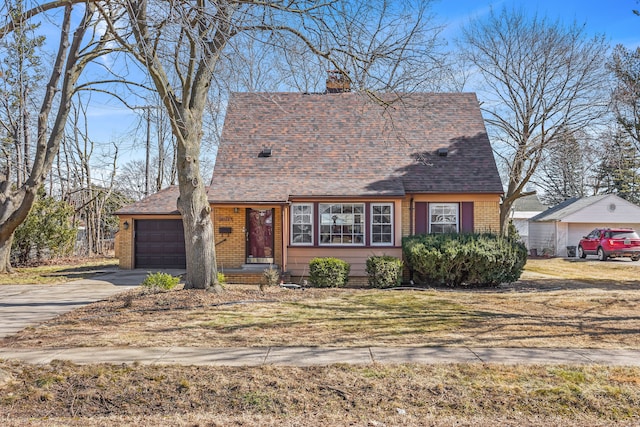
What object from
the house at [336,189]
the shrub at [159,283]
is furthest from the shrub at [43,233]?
the shrub at [159,283]

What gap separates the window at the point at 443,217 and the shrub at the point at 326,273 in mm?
4029

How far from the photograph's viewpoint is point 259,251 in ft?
55.0

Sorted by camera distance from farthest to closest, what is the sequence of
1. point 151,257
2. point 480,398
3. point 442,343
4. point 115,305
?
1. point 151,257
2. point 115,305
3. point 442,343
4. point 480,398

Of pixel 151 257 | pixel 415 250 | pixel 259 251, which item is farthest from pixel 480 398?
pixel 151 257

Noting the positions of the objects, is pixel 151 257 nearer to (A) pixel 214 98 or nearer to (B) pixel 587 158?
(A) pixel 214 98

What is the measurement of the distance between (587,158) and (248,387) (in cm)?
1949

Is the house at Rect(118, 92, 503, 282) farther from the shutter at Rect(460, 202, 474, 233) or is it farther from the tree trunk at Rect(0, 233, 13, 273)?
the tree trunk at Rect(0, 233, 13, 273)

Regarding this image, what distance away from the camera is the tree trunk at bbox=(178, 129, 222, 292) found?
35.6ft

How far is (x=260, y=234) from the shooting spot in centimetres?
1678

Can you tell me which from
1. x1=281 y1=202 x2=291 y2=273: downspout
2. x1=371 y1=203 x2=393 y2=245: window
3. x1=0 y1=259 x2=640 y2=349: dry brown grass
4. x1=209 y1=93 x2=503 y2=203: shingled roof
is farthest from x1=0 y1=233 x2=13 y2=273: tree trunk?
x1=371 y1=203 x2=393 y2=245: window

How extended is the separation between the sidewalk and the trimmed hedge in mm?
8019

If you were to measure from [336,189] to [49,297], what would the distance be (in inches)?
339

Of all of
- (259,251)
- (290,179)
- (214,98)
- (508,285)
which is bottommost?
(508,285)

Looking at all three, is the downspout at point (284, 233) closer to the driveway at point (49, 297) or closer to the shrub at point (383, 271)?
the shrub at point (383, 271)
